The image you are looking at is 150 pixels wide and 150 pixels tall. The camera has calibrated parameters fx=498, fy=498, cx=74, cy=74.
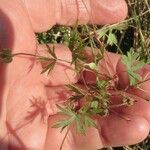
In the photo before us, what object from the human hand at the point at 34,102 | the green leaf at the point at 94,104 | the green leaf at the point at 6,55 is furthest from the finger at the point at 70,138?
the green leaf at the point at 6,55

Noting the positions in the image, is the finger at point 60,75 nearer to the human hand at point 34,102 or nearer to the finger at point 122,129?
the human hand at point 34,102

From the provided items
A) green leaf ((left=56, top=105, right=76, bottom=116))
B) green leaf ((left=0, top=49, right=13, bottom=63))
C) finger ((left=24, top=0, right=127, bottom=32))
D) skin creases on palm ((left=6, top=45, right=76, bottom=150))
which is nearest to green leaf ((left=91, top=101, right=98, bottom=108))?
green leaf ((left=56, top=105, right=76, bottom=116))

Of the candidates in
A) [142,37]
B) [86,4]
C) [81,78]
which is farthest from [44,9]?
[142,37]

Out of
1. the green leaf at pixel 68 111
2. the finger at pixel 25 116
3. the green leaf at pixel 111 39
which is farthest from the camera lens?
the green leaf at pixel 111 39

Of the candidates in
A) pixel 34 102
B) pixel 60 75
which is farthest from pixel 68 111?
pixel 60 75

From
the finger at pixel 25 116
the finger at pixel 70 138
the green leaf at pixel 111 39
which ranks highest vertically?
the green leaf at pixel 111 39

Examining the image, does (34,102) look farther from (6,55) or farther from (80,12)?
(80,12)
